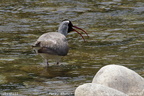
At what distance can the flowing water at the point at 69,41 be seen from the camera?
372 inches

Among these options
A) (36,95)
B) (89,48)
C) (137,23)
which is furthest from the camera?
(137,23)

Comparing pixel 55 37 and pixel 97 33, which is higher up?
pixel 55 37

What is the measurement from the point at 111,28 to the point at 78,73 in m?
5.44

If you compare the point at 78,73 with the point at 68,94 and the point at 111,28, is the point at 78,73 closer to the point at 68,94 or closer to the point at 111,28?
the point at 68,94

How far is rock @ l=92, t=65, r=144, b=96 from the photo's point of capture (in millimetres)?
8031

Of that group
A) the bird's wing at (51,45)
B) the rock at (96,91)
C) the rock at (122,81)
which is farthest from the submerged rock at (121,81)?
the bird's wing at (51,45)

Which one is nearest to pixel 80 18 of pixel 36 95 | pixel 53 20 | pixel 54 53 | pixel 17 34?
pixel 53 20

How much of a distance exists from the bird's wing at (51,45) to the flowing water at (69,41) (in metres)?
0.45

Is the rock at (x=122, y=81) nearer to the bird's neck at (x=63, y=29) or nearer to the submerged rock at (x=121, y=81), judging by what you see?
the submerged rock at (x=121, y=81)

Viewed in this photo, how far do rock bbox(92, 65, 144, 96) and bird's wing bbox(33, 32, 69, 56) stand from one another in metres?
2.27

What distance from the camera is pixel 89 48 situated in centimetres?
1278

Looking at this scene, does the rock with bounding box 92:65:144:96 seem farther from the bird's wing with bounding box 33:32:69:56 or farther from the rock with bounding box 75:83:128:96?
the bird's wing with bounding box 33:32:69:56

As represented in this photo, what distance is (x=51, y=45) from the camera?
1020cm

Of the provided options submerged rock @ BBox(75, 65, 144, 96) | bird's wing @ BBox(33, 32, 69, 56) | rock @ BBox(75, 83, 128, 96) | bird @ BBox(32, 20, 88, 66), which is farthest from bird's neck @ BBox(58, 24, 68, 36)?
rock @ BBox(75, 83, 128, 96)
